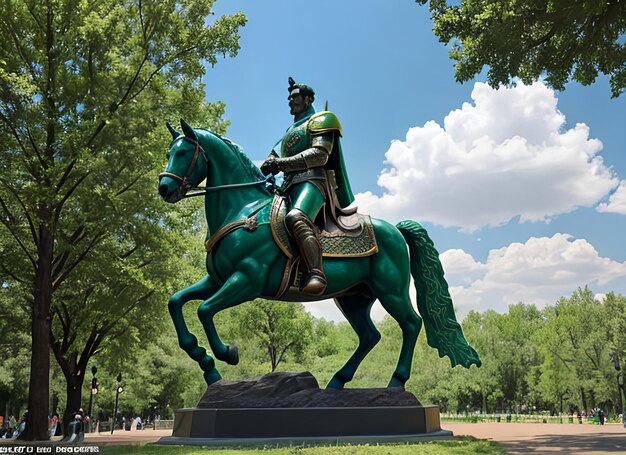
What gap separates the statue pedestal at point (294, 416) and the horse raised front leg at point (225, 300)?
1.76 feet

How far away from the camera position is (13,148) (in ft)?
52.1

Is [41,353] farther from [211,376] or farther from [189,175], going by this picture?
[189,175]

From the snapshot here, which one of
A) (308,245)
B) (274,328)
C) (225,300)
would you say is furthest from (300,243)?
(274,328)

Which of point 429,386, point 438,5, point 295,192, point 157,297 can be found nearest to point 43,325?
point 157,297

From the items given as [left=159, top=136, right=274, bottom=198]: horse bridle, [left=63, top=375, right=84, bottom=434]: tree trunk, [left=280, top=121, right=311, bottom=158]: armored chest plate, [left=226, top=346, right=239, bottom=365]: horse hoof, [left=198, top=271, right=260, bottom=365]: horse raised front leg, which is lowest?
[left=63, top=375, right=84, bottom=434]: tree trunk

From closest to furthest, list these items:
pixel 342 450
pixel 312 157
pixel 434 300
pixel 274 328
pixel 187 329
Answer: pixel 342 450, pixel 187 329, pixel 312 157, pixel 434 300, pixel 274 328

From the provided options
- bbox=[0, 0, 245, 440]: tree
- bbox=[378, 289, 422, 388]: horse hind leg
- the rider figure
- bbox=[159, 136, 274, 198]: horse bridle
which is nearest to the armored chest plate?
the rider figure

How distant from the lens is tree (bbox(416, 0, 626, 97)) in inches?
421

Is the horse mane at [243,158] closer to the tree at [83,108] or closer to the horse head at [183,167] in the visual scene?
the horse head at [183,167]

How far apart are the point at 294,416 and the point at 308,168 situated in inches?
139

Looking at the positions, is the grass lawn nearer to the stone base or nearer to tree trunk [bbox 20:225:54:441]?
the stone base

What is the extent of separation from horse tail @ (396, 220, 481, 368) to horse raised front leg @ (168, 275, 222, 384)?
343cm

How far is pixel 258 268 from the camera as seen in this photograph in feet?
26.2

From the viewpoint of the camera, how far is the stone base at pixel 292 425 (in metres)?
7.52
